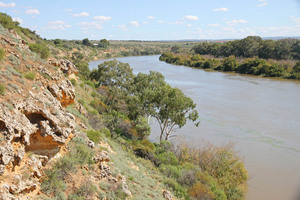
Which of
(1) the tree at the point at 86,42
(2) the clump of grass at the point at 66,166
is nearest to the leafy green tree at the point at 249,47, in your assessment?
(1) the tree at the point at 86,42

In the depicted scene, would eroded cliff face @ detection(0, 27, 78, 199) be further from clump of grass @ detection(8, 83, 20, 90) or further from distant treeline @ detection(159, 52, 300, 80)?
distant treeline @ detection(159, 52, 300, 80)

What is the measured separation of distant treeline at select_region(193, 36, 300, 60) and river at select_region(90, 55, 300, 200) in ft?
107

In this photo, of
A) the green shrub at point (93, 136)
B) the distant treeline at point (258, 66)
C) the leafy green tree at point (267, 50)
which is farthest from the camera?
the leafy green tree at point (267, 50)

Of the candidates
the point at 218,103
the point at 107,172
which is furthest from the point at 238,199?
the point at 218,103

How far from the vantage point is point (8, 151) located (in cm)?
658

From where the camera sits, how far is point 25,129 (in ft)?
24.3

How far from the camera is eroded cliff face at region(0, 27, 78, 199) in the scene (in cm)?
656

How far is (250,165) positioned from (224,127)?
24.3 feet

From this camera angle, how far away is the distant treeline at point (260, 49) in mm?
72500

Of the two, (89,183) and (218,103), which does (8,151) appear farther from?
(218,103)

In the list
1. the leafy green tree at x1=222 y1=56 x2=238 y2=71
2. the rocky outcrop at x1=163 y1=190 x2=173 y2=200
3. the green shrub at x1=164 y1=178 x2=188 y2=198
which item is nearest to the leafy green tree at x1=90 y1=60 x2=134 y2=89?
the green shrub at x1=164 y1=178 x2=188 y2=198

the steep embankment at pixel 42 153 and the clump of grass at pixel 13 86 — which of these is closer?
the steep embankment at pixel 42 153

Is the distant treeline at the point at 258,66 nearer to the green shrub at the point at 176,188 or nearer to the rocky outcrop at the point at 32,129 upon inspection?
the green shrub at the point at 176,188

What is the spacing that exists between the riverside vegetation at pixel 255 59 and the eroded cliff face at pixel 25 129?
2203 inches
